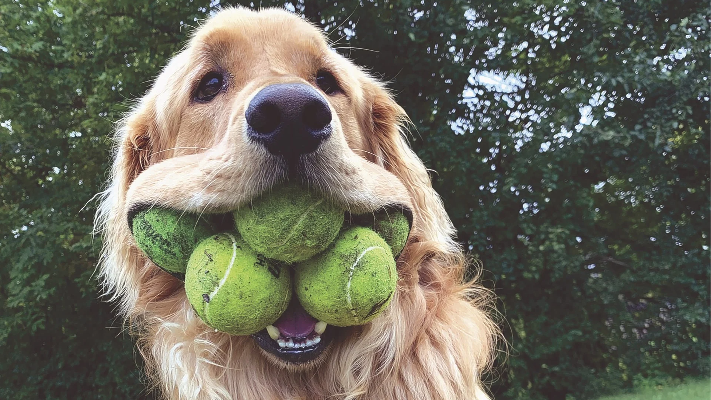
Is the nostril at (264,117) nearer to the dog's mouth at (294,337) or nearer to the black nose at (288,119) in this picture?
the black nose at (288,119)

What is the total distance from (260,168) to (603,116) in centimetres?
499

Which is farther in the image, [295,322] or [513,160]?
[513,160]

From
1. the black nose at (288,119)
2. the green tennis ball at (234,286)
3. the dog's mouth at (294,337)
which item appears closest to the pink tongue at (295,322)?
the dog's mouth at (294,337)

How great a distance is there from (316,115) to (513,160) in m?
4.64

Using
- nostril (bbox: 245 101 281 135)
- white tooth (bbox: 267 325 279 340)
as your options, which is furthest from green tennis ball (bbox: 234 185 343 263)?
white tooth (bbox: 267 325 279 340)

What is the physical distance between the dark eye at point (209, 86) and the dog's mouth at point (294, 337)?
2.94 ft

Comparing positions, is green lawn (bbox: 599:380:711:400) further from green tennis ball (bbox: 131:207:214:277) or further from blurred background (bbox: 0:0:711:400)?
green tennis ball (bbox: 131:207:214:277)

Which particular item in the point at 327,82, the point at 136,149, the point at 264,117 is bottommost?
the point at 136,149

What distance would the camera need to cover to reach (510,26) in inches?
219

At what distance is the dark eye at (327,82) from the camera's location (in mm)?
2062

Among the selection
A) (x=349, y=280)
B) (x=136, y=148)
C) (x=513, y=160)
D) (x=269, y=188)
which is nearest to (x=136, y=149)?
(x=136, y=148)

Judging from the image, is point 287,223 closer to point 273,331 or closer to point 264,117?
point 264,117

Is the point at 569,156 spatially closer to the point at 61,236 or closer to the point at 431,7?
the point at 431,7

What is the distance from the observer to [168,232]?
1.57 metres
